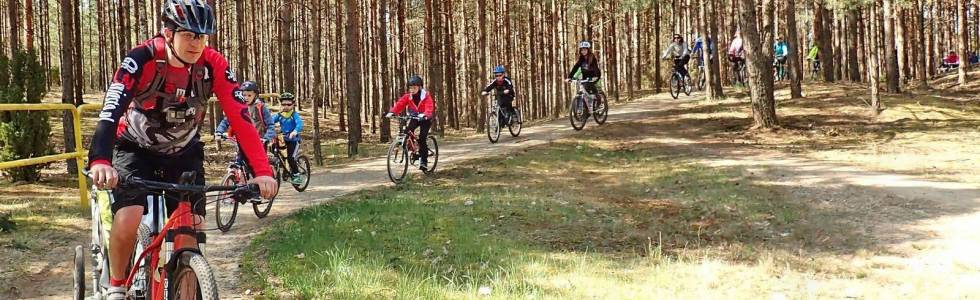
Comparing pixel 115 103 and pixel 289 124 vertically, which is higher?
pixel 289 124

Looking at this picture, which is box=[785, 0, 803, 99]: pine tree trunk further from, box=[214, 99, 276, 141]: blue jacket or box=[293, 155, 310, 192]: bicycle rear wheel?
box=[214, 99, 276, 141]: blue jacket

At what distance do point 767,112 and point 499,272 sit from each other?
41.7 feet

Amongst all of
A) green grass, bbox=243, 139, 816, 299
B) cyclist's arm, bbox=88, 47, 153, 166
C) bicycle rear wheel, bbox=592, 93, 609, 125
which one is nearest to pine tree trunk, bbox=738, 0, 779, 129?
bicycle rear wheel, bbox=592, 93, 609, 125

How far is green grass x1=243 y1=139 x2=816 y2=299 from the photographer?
6.80m

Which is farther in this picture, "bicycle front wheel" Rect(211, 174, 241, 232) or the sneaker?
"bicycle front wheel" Rect(211, 174, 241, 232)

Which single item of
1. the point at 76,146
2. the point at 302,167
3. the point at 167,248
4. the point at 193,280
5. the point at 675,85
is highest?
the point at 675,85

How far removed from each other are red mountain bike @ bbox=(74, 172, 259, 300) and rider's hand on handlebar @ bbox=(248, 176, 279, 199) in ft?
0.12

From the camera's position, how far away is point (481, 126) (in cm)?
2638

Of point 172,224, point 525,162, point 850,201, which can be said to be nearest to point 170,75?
point 172,224

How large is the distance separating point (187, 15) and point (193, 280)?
3.99 ft

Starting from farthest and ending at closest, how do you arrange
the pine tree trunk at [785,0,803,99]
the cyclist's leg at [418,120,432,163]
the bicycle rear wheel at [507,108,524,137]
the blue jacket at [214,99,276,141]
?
1. the pine tree trunk at [785,0,803,99]
2. the bicycle rear wheel at [507,108,524,137]
3. the cyclist's leg at [418,120,432,163]
4. the blue jacket at [214,99,276,141]

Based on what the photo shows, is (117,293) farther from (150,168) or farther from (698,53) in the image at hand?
(698,53)

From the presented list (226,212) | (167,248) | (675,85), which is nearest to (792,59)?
(675,85)

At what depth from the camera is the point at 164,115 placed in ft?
13.0
